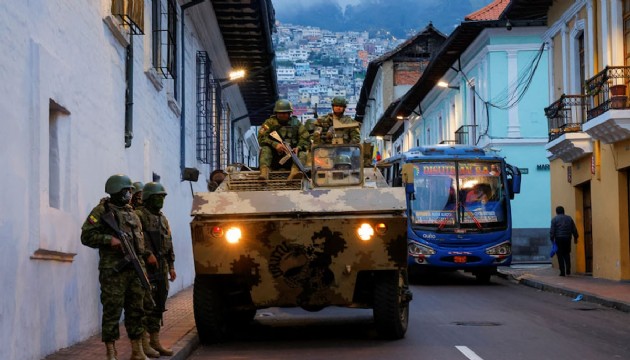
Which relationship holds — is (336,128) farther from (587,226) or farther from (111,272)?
(587,226)

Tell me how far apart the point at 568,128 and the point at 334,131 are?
13.1 metres

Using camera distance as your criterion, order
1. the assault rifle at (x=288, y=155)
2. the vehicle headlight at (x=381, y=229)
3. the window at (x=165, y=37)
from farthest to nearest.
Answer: the window at (x=165, y=37) < the assault rifle at (x=288, y=155) < the vehicle headlight at (x=381, y=229)

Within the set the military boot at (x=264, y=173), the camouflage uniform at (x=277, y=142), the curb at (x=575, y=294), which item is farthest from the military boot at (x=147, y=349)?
the curb at (x=575, y=294)

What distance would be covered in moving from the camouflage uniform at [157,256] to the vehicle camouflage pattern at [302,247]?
710mm

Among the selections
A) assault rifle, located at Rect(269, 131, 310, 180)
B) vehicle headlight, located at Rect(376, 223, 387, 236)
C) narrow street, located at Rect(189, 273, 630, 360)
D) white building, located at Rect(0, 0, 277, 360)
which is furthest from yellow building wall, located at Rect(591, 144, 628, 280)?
vehicle headlight, located at Rect(376, 223, 387, 236)

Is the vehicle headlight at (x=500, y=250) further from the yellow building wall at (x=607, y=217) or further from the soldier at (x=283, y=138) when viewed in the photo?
the soldier at (x=283, y=138)

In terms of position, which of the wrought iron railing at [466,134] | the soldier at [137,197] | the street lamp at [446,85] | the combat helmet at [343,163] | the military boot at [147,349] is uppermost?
the street lamp at [446,85]

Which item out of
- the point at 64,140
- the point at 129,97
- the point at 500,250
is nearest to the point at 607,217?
the point at 500,250

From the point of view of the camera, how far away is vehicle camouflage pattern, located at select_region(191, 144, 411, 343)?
1141 centimetres

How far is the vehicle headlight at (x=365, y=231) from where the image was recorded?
1141 centimetres

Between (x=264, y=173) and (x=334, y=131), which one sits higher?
(x=334, y=131)

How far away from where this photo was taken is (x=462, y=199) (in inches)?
893

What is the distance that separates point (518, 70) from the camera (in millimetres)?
37094

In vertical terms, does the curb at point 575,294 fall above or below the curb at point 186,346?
below
